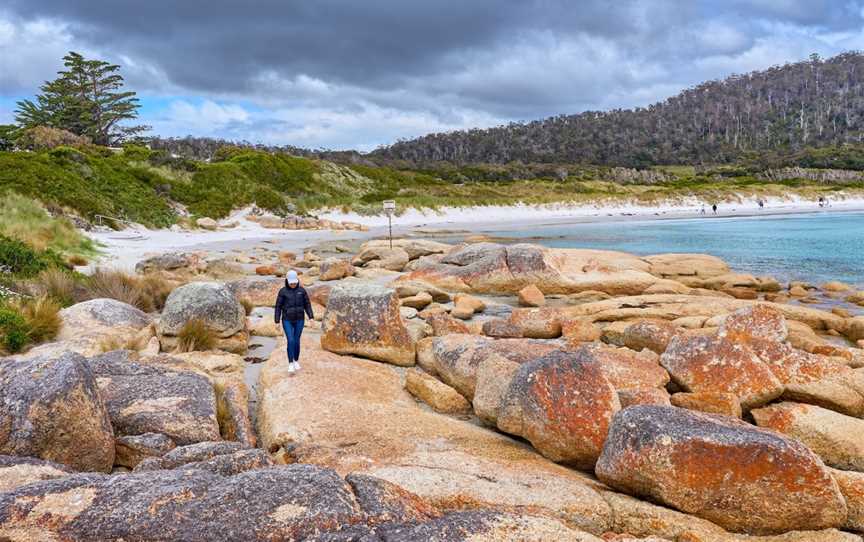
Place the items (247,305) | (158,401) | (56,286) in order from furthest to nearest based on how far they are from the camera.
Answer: (247,305), (56,286), (158,401)

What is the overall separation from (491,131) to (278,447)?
161 metres

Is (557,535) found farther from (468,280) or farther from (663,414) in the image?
(468,280)

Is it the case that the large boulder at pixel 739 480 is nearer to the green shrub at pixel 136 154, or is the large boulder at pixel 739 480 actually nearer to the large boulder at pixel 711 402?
the large boulder at pixel 711 402

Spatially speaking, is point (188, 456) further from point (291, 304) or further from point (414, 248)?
point (414, 248)

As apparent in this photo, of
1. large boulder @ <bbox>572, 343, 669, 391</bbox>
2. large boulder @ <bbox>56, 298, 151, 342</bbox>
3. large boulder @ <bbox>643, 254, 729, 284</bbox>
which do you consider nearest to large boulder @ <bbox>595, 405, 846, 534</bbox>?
large boulder @ <bbox>572, 343, 669, 391</bbox>

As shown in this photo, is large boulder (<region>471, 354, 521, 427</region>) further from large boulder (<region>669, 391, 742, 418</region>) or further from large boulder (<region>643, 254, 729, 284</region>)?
large boulder (<region>643, 254, 729, 284</region>)

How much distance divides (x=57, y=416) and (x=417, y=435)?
3.37 m

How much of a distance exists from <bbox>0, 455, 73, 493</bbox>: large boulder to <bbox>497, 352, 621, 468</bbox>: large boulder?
4.13 meters

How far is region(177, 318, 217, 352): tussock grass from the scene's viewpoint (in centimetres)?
949

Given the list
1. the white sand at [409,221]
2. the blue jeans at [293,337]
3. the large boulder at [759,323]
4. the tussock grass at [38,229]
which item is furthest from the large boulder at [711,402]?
the white sand at [409,221]

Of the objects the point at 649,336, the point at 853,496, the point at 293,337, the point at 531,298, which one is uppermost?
the point at 293,337

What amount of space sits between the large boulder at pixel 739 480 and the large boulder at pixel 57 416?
4867 mm

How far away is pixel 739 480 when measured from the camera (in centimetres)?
452

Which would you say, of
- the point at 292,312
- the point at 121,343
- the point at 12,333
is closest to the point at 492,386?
the point at 292,312
